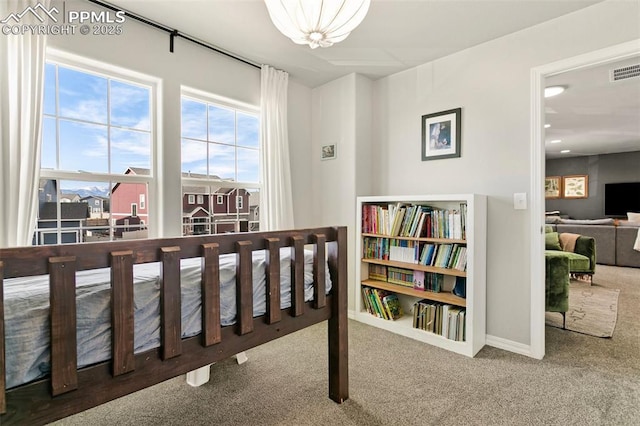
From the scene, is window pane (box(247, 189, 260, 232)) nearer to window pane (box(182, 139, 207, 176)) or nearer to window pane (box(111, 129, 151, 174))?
window pane (box(182, 139, 207, 176))

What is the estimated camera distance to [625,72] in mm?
2811

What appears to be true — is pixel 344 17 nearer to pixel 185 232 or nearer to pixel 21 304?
pixel 21 304

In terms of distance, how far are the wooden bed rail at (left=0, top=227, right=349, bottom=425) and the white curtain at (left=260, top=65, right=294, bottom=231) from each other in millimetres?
1412

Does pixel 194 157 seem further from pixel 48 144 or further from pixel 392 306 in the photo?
pixel 392 306

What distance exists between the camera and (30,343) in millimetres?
902

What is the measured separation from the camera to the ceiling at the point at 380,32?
2.11 meters

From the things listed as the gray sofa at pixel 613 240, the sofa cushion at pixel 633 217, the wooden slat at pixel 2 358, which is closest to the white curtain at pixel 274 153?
the wooden slat at pixel 2 358

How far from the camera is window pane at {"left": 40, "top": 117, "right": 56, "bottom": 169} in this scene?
1991 mm

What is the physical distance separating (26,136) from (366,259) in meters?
2.61

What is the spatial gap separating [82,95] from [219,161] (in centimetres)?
105

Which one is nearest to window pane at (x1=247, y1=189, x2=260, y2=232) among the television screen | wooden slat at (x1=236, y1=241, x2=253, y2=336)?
wooden slat at (x1=236, y1=241, x2=253, y2=336)

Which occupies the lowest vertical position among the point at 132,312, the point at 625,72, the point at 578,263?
the point at 578,263

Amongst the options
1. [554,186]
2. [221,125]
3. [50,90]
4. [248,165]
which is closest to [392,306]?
[248,165]

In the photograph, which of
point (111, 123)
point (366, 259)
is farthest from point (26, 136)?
point (366, 259)
